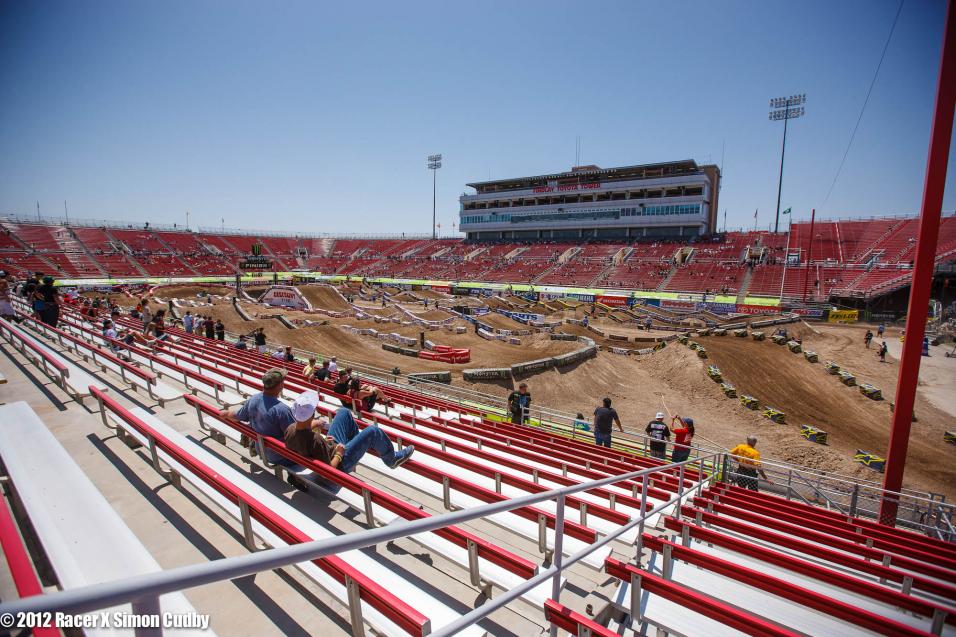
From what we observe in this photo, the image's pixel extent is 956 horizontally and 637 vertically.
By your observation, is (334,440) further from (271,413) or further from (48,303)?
(48,303)

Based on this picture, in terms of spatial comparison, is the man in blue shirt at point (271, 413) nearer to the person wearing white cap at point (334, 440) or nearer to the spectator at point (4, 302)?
the person wearing white cap at point (334, 440)

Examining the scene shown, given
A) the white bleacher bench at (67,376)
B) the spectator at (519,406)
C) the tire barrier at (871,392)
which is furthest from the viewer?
the tire barrier at (871,392)

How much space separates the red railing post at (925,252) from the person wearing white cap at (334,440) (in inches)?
320

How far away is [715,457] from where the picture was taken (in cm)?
820

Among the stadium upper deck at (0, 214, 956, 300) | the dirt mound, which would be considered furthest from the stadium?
the stadium upper deck at (0, 214, 956, 300)

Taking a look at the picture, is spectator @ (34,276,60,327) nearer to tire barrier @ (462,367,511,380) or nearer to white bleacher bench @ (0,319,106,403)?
white bleacher bench @ (0,319,106,403)

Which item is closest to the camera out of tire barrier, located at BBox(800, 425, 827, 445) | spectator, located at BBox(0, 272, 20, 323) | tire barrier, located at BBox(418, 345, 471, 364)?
spectator, located at BBox(0, 272, 20, 323)

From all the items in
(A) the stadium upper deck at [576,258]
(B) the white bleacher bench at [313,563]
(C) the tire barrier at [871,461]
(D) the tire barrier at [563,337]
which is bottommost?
(C) the tire barrier at [871,461]

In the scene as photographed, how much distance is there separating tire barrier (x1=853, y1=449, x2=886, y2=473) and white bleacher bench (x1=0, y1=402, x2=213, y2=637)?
63.0 feet

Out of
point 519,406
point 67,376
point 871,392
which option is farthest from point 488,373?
point 871,392

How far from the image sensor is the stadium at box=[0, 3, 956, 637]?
9.63ft

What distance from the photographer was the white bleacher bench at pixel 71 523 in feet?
9.08

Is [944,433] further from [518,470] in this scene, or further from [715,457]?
[518,470]

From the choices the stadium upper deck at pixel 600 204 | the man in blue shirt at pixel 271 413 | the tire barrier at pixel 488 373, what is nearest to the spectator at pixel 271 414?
the man in blue shirt at pixel 271 413
